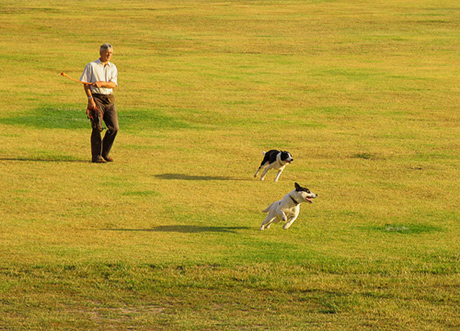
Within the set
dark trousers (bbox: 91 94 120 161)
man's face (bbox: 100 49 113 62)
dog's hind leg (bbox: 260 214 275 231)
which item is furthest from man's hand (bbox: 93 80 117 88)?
dog's hind leg (bbox: 260 214 275 231)

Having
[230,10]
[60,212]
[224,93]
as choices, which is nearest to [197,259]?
[60,212]

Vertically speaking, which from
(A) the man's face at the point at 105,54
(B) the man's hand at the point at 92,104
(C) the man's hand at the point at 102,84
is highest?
(A) the man's face at the point at 105,54

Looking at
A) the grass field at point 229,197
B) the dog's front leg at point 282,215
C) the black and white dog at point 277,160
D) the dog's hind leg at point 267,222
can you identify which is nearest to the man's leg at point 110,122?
the grass field at point 229,197

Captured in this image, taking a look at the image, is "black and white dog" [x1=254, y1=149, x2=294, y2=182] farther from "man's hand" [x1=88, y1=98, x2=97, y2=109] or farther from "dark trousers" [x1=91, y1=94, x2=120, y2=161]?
"man's hand" [x1=88, y1=98, x2=97, y2=109]

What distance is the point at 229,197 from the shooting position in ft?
46.2

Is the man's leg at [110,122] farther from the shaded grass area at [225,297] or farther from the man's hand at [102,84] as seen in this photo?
the shaded grass area at [225,297]

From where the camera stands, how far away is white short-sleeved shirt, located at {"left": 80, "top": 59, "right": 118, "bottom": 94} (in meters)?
15.8

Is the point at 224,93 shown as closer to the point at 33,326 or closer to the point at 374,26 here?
the point at 33,326

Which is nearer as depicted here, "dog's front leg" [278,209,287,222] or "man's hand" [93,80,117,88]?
"dog's front leg" [278,209,287,222]

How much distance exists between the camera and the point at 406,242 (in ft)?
37.5

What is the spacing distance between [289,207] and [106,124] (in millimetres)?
6460

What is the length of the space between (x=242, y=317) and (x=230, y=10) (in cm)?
5457

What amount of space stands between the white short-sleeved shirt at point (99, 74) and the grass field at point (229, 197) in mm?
1850

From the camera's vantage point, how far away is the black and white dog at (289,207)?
11.6m
